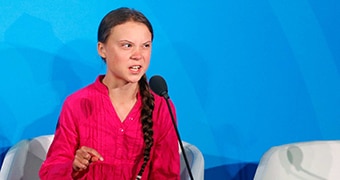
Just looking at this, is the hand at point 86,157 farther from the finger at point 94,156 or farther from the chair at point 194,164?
the chair at point 194,164

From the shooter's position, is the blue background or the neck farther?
the blue background

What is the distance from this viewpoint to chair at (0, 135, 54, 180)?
1.70 metres

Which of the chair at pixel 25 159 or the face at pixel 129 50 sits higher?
the face at pixel 129 50

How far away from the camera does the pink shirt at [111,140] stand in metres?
1.62

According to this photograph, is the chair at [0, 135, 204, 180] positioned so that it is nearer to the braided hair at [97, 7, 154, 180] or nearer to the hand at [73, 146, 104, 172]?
the braided hair at [97, 7, 154, 180]

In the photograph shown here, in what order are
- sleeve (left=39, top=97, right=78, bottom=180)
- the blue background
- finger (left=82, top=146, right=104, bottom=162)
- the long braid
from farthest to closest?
the blue background < the long braid < sleeve (left=39, top=97, right=78, bottom=180) < finger (left=82, top=146, right=104, bottom=162)

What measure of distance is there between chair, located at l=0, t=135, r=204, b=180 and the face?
331 mm

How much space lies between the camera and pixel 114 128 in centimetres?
162

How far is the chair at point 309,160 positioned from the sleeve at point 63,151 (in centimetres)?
60

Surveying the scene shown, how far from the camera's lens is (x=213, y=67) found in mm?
2078

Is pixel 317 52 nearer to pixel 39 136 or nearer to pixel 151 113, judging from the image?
pixel 151 113

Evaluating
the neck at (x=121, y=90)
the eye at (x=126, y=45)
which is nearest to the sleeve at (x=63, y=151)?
the neck at (x=121, y=90)

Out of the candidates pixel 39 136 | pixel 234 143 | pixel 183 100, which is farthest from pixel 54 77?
pixel 234 143

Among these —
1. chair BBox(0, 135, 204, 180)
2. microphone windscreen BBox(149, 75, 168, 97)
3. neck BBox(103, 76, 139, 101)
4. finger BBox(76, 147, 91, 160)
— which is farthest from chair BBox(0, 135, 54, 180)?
microphone windscreen BBox(149, 75, 168, 97)
